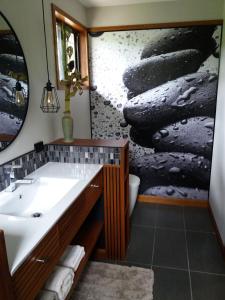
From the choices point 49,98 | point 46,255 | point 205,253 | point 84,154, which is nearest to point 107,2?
point 49,98

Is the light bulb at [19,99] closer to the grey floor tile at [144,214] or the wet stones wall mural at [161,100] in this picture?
the wet stones wall mural at [161,100]

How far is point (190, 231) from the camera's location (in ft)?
8.52

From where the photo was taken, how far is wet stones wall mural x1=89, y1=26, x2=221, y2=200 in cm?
279

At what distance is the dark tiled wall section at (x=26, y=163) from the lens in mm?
1533

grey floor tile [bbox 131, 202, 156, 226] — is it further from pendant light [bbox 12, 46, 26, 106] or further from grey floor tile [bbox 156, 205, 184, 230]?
pendant light [bbox 12, 46, 26, 106]

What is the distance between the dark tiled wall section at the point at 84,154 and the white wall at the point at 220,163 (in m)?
1.15

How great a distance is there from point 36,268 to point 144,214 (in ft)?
6.95

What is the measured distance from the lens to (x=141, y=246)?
237cm

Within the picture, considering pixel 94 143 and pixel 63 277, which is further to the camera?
pixel 94 143

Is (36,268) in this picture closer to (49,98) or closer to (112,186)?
(112,186)

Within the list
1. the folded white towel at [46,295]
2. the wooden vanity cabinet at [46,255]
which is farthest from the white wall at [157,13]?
the folded white towel at [46,295]

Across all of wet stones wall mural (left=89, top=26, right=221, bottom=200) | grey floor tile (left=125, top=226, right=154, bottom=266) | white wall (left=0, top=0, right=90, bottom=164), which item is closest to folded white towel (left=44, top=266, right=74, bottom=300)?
white wall (left=0, top=0, right=90, bottom=164)

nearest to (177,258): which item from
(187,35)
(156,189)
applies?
(156,189)

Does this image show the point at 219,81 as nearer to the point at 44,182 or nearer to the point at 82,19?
the point at 82,19
